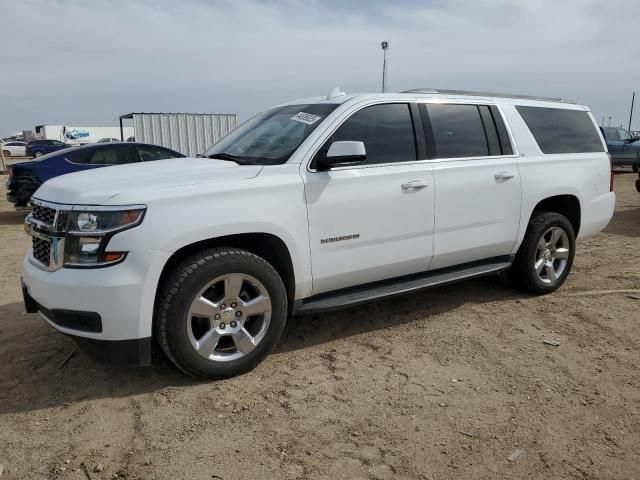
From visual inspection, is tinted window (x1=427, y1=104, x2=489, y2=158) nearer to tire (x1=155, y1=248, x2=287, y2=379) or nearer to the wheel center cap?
tire (x1=155, y1=248, x2=287, y2=379)

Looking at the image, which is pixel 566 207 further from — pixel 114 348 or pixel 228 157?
pixel 114 348

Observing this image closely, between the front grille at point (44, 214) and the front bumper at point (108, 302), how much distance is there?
0.32m

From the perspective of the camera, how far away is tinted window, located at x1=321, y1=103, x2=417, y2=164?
3.89 m

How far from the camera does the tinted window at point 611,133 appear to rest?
64.7ft

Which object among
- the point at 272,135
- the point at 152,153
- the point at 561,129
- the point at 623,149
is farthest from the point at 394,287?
the point at 623,149

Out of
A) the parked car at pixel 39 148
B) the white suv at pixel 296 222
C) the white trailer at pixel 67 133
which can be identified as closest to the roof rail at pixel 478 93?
the white suv at pixel 296 222

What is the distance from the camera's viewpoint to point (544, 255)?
5.10m

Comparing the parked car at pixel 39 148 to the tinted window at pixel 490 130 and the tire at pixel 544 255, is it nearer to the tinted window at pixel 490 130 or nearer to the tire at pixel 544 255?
the tinted window at pixel 490 130

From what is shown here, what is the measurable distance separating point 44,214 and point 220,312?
124cm

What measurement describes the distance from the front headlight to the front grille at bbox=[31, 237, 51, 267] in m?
0.30

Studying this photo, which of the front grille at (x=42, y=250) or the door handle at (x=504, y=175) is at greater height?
the door handle at (x=504, y=175)

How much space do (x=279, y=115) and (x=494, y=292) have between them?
2791mm

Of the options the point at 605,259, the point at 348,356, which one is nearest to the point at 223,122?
the point at 605,259

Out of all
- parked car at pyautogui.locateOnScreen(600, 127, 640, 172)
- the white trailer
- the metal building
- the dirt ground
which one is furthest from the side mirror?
the white trailer
